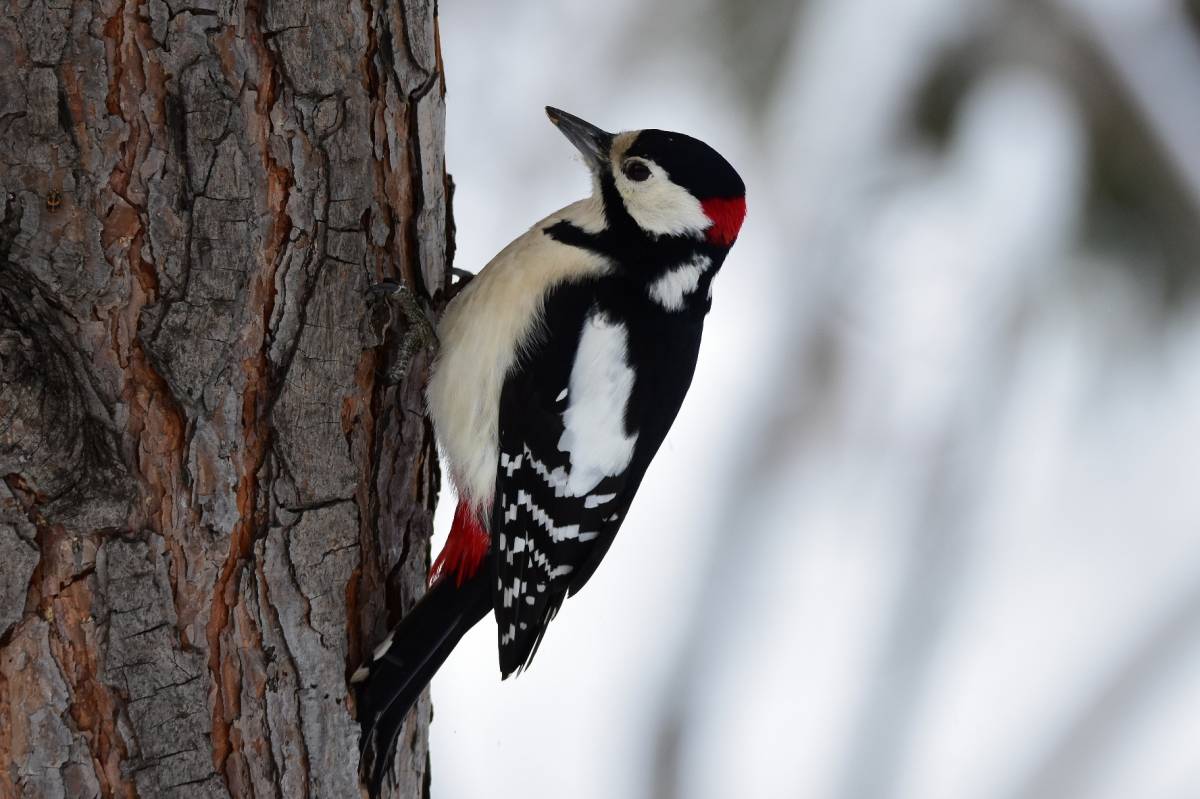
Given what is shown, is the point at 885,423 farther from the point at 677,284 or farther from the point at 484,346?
the point at 484,346

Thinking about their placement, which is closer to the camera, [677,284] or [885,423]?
[677,284]

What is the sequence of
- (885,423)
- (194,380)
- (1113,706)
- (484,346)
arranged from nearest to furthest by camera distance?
1. (194,380)
2. (484,346)
3. (1113,706)
4. (885,423)

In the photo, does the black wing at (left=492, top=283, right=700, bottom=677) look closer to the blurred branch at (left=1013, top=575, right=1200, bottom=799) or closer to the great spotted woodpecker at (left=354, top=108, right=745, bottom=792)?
the great spotted woodpecker at (left=354, top=108, right=745, bottom=792)

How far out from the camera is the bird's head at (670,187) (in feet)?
7.33

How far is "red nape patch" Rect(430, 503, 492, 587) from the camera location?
211cm

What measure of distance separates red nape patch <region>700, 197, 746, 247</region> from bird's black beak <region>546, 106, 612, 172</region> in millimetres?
275

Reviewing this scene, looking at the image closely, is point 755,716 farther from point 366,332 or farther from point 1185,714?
point 366,332

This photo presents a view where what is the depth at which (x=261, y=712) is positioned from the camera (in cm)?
166

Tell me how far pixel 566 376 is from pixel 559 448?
14 centimetres

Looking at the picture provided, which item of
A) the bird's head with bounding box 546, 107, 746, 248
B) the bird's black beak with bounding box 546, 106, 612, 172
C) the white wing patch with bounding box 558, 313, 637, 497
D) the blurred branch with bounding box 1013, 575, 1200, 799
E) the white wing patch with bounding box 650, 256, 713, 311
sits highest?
the bird's black beak with bounding box 546, 106, 612, 172

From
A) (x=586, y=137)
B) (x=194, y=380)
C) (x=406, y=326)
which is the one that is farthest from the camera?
(x=586, y=137)

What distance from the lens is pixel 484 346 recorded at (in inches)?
82.3

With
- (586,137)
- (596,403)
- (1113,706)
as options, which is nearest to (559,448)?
(596,403)

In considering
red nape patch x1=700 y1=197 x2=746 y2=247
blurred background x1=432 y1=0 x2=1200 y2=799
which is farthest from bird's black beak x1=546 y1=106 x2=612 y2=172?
blurred background x1=432 y1=0 x2=1200 y2=799
